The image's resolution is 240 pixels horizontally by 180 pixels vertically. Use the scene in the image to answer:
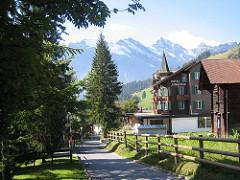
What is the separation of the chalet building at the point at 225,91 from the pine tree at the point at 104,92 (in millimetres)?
31320

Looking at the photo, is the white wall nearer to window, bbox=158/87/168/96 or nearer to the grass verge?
window, bbox=158/87/168/96

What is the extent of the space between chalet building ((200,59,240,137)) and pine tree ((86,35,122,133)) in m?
31.3

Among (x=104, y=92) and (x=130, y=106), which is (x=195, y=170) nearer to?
(x=104, y=92)

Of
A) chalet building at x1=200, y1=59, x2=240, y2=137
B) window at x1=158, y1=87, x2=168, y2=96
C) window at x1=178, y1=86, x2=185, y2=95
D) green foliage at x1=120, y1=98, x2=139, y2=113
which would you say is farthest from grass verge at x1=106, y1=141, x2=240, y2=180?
green foliage at x1=120, y1=98, x2=139, y2=113

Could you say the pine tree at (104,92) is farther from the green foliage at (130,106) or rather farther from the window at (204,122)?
the green foliage at (130,106)

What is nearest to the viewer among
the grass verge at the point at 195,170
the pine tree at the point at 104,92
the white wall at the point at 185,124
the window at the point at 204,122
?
the grass verge at the point at 195,170

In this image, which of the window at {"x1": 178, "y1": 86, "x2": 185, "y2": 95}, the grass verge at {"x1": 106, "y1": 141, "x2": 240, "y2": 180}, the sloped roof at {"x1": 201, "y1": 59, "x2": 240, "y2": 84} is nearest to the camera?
the grass verge at {"x1": 106, "y1": 141, "x2": 240, "y2": 180}

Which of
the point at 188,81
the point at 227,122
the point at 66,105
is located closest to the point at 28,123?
the point at 66,105

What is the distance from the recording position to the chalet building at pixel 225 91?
132 ft

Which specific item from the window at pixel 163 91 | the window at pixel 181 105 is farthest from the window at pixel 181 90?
the window at pixel 163 91

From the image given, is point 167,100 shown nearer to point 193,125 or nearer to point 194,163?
point 193,125

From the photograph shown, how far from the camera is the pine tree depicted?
7425 cm

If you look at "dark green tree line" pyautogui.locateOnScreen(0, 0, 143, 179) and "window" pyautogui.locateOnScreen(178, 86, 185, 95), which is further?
"window" pyautogui.locateOnScreen(178, 86, 185, 95)

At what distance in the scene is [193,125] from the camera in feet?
250
